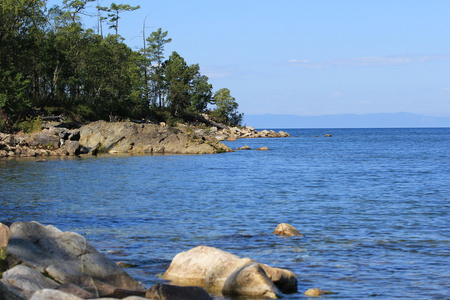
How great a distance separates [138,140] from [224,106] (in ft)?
225

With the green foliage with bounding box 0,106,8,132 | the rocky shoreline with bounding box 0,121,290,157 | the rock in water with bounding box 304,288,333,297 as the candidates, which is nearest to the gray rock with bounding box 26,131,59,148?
the rocky shoreline with bounding box 0,121,290,157

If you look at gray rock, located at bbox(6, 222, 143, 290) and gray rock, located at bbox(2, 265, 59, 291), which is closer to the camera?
gray rock, located at bbox(2, 265, 59, 291)

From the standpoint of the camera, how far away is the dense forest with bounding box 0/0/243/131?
5747cm

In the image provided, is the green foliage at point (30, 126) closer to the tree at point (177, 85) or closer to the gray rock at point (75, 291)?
the tree at point (177, 85)

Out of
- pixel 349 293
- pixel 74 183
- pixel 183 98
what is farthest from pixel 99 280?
pixel 183 98

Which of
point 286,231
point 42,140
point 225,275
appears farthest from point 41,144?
point 225,275

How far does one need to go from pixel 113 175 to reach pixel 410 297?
26996 millimetres

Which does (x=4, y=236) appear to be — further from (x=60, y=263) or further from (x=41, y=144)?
(x=41, y=144)

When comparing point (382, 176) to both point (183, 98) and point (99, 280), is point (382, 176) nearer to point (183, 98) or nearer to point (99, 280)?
point (99, 280)

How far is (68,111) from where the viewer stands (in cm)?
6912

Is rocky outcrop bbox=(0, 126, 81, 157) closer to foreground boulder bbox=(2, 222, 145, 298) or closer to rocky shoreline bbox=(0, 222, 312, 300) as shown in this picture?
rocky shoreline bbox=(0, 222, 312, 300)

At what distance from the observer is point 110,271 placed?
963 centimetres

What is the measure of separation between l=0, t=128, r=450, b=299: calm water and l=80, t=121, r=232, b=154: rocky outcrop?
19.6 metres

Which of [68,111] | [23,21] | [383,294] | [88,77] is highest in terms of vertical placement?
[23,21]
